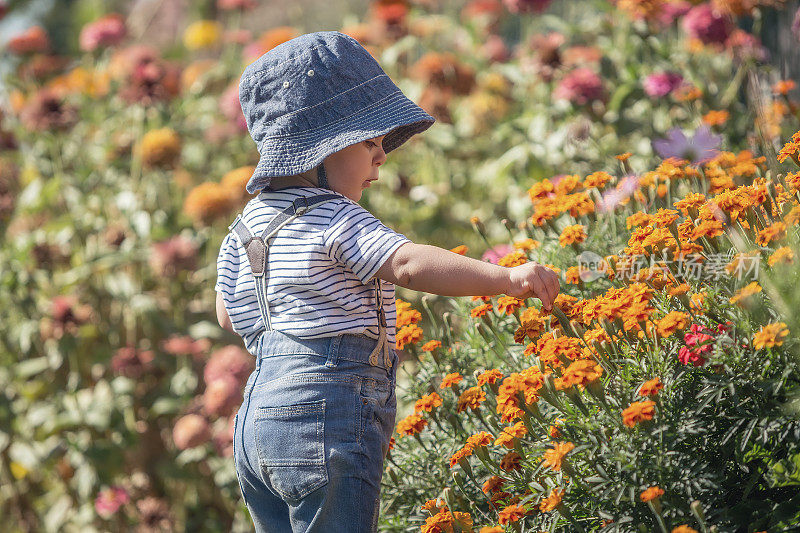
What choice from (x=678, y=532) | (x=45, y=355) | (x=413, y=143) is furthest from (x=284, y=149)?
(x=413, y=143)

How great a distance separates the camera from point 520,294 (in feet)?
4.94

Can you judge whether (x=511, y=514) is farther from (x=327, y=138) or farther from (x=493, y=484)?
(x=327, y=138)

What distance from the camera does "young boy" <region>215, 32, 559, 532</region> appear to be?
60.3 inches

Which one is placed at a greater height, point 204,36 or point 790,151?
point 204,36

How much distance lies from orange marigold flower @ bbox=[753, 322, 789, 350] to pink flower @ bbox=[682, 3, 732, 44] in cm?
207

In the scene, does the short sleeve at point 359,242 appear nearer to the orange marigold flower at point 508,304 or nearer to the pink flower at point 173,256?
the orange marigold flower at point 508,304

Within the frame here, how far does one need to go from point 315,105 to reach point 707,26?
81.9 inches

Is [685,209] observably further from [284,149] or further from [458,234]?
[458,234]

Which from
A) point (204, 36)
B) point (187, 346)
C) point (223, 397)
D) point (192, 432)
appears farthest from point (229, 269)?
point (204, 36)

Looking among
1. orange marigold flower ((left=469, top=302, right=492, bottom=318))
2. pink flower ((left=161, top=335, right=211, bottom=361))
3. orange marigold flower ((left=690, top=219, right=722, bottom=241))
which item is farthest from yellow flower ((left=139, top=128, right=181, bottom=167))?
orange marigold flower ((left=690, top=219, right=722, bottom=241))

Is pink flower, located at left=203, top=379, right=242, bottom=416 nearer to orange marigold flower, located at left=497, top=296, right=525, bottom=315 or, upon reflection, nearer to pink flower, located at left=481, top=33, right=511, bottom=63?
orange marigold flower, located at left=497, top=296, right=525, bottom=315

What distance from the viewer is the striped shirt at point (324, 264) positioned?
154cm

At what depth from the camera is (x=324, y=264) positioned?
1567mm

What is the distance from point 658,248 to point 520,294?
1.11 feet
